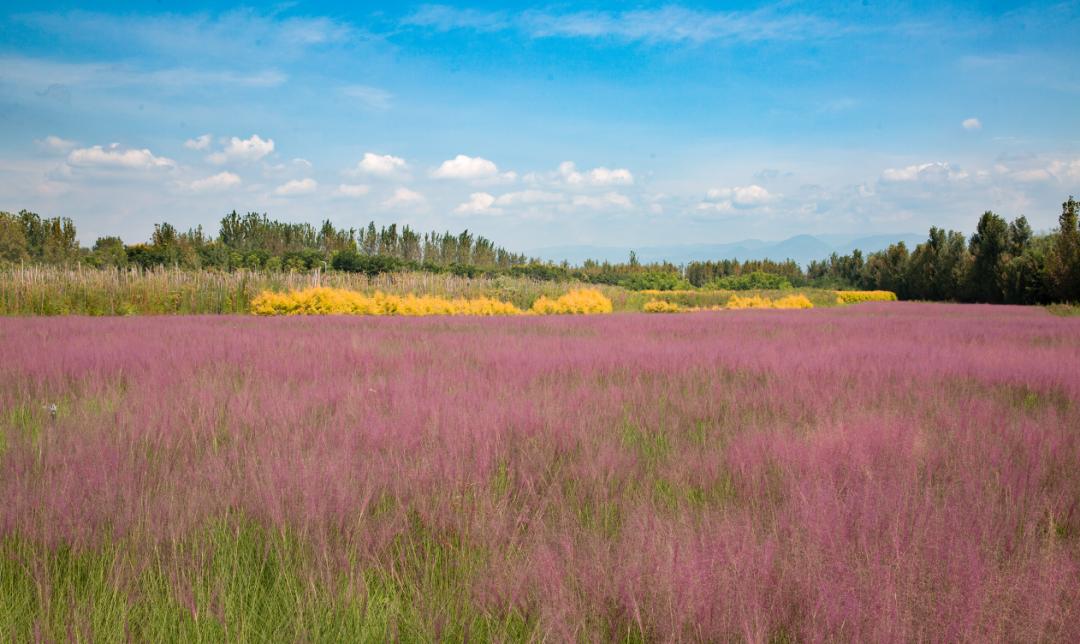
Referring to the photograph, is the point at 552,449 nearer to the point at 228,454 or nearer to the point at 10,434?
the point at 228,454

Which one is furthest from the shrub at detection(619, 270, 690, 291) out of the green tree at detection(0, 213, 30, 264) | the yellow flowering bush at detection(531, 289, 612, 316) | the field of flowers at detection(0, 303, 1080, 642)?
the field of flowers at detection(0, 303, 1080, 642)

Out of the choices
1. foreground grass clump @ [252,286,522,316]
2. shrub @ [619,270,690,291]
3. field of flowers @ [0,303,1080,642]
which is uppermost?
shrub @ [619,270,690,291]

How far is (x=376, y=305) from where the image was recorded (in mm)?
16328

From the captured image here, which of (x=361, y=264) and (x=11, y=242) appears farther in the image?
(x=11, y=242)

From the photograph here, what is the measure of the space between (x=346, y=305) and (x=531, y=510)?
1448 cm

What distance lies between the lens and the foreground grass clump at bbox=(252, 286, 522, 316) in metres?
15.0

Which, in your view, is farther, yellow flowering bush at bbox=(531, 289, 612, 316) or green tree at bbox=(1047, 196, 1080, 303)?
green tree at bbox=(1047, 196, 1080, 303)

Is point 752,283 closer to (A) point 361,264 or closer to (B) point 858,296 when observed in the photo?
(B) point 858,296

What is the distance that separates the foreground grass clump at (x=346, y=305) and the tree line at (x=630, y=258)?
13.9 m

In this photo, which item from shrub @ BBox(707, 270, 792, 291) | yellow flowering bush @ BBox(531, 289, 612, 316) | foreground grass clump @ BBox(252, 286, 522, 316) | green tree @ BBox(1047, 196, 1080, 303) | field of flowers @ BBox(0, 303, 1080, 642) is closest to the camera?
field of flowers @ BBox(0, 303, 1080, 642)

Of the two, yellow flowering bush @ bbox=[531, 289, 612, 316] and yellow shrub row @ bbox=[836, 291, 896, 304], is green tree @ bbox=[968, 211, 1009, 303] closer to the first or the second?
yellow shrub row @ bbox=[836, 291, 896, 304]

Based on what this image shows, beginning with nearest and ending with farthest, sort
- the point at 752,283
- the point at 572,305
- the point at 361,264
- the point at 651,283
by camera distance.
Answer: the point at 572,305 < the point at 361,264 < the point at 651,283 < the point at 752,283

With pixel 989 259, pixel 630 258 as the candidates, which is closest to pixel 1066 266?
pixel 989 259

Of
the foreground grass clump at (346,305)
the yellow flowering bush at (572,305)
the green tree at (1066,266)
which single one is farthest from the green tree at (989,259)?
A: the foreground grass clump at (346,305)
